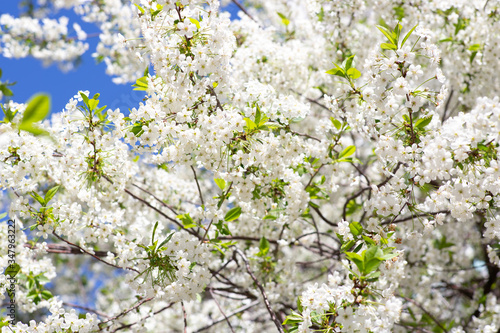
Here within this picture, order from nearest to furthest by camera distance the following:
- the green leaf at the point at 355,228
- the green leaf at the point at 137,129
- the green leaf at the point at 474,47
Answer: the green leaf at the point at 355,228
the green leaf at the point at 137,129
the green leaf at the point at 474,47

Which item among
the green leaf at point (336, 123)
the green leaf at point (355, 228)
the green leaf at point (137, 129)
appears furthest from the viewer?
the green leaf at point (336, 123)

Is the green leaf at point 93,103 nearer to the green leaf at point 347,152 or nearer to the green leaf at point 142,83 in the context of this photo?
the green leaf at point 142,83

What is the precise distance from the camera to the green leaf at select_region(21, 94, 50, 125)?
2.88 ft

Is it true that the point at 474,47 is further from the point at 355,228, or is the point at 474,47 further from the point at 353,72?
the point at 355,228

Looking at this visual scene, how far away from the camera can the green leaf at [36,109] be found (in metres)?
0.88

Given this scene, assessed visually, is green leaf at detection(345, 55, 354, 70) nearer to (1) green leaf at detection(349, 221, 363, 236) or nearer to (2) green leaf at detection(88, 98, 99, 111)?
(1) green leaf at detection(349, 221, 363, 236)

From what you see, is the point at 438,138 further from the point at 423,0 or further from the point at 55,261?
the point at 55,261

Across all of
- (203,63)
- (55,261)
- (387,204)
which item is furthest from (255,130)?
(55,261)

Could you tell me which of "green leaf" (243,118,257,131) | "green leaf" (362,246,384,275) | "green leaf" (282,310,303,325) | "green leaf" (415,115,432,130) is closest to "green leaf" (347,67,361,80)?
"green leaf" (415,115,432,130)

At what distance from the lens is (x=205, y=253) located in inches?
119

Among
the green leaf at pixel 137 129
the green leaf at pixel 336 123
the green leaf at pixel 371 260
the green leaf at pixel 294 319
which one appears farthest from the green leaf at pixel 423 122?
the green leaf at pixel 137 129

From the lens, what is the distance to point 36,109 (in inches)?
34.9

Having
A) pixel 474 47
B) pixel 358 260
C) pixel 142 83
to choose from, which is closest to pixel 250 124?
pixel 142 83

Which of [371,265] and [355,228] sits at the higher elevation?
[355,228]
